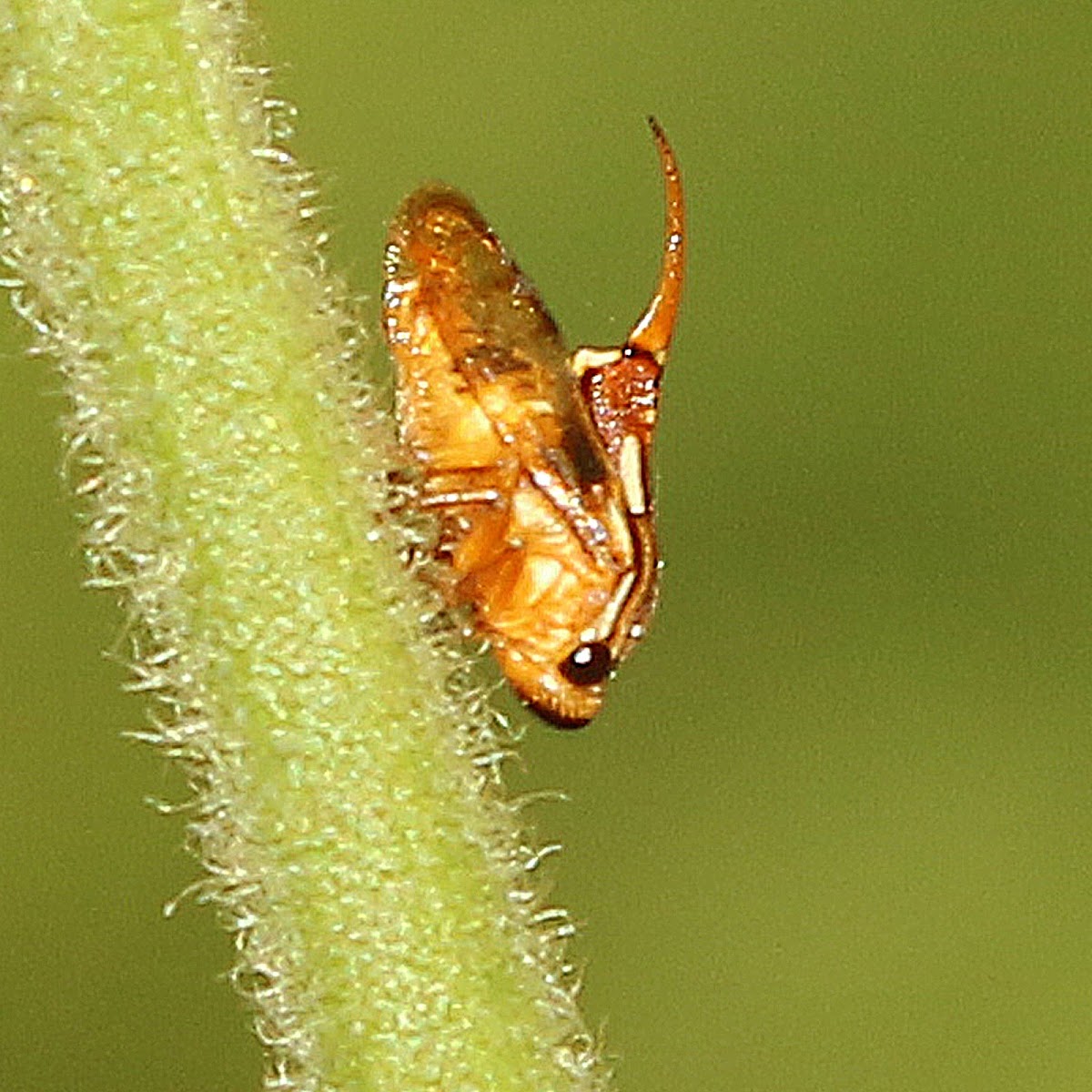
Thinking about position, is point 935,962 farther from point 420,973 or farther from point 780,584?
point 420,973

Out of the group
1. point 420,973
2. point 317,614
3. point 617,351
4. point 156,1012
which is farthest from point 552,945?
point 156,1012

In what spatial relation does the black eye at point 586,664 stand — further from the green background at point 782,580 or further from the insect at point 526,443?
the green background at point 782,580

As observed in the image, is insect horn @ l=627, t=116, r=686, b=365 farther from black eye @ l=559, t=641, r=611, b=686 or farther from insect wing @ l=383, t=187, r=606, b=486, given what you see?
black eye @ l=559, t=641, r=611, b=686

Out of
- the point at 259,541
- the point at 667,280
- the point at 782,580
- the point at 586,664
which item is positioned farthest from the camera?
the point at 782,580

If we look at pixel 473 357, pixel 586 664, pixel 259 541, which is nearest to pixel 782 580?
pixel 586 664

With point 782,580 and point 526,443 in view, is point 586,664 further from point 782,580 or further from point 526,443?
point 782,580

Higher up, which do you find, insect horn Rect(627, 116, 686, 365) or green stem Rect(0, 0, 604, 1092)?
insect horn Rect(627, 116, 686, 365)

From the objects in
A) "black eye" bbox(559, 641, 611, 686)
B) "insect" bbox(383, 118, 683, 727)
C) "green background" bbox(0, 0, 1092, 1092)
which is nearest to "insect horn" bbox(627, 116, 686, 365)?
"insect" bbox(383, 118, 683, 727)
